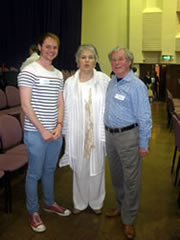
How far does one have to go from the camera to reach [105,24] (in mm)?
12414

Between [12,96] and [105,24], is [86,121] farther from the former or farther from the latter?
[105,24]

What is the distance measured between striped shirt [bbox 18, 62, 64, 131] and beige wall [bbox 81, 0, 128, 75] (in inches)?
412

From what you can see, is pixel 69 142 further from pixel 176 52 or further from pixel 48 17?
pixel 176 52

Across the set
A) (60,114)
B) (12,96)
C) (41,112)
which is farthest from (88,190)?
(12,96)

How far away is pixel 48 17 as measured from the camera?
8.97 metres

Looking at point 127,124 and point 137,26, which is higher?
A: point 137,26

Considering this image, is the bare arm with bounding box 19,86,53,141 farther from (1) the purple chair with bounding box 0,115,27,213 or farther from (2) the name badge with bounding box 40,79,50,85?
(1) the purple chair with bounding box 0,115,27,213

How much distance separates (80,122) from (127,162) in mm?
552

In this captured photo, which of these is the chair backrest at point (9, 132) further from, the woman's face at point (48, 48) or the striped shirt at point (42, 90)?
the woman's face at point (48, 48)

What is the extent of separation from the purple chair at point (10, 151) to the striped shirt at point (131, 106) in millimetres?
1070

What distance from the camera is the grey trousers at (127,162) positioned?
7.18ft

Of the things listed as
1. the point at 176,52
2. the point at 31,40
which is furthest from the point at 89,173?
the point at 176,52

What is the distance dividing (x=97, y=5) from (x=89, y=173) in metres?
11.1

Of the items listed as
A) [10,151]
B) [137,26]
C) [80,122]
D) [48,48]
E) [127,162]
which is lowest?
[10,151]
